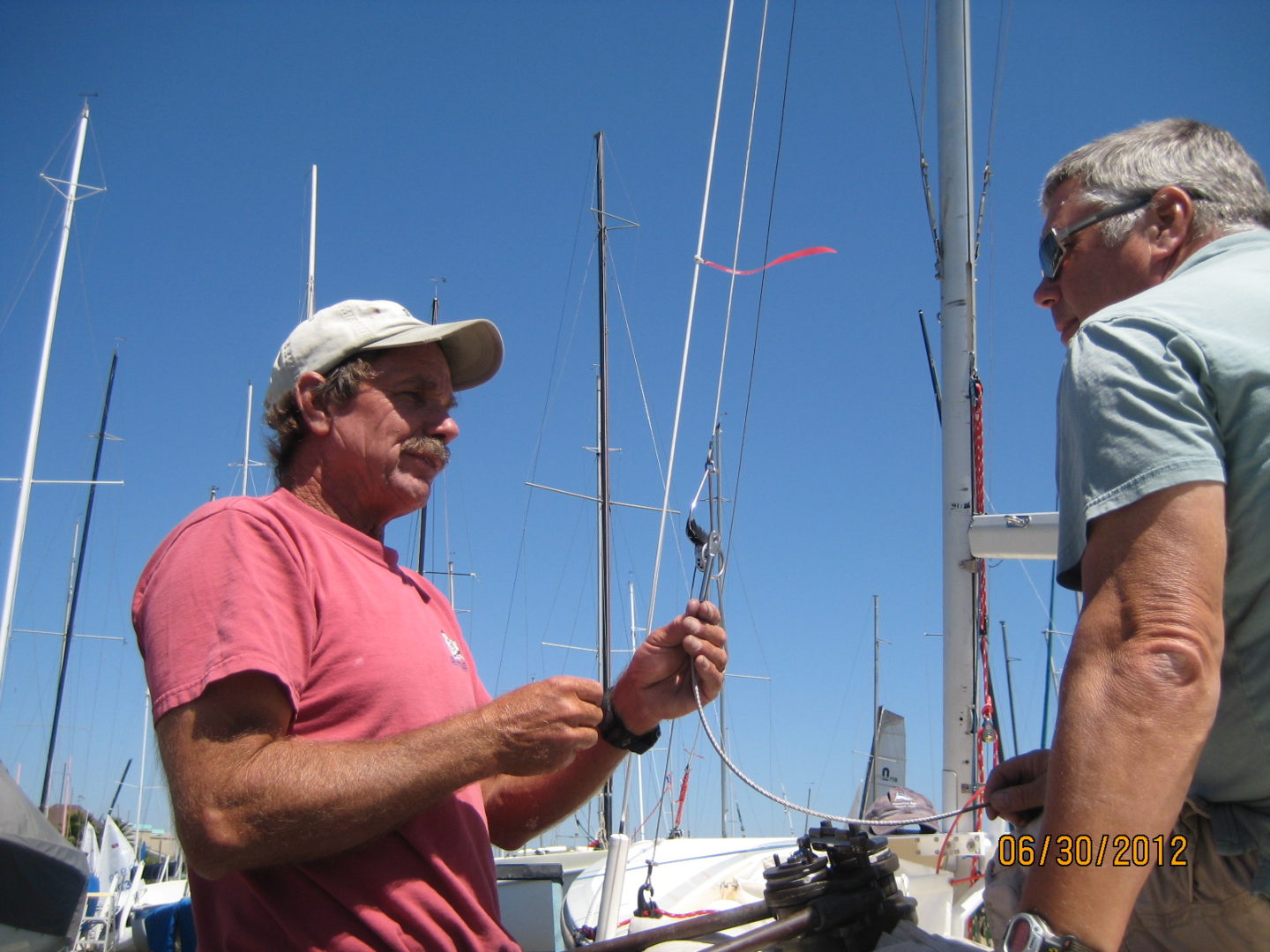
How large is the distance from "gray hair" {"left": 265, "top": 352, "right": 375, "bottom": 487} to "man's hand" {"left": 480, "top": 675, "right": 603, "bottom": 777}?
0.79 meters

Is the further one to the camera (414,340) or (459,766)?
(414,340)

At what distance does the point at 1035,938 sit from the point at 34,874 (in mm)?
2316

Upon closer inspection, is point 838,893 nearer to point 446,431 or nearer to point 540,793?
point 540,793

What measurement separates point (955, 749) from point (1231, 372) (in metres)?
3.93

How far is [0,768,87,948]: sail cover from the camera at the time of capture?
7.47 feet

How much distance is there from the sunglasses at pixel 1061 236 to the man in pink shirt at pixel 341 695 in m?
0.94

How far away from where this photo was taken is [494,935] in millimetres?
1718

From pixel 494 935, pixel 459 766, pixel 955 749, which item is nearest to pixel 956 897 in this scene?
pixel 955 749

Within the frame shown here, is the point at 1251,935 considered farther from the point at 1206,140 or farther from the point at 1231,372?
A: the point at 1206,140

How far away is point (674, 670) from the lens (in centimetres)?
214

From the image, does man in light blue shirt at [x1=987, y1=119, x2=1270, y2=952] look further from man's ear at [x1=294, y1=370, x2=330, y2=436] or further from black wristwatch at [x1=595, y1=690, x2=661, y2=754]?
man's ear at [x1=294, y1=370, x2=330, y2=436]

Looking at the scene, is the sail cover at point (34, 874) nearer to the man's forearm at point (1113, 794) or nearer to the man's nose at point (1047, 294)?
the man's forearm at point (1113, 794)

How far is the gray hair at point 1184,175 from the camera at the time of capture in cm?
155

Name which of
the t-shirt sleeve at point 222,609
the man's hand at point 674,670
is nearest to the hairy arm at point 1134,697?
the man's hand at point 674,670
